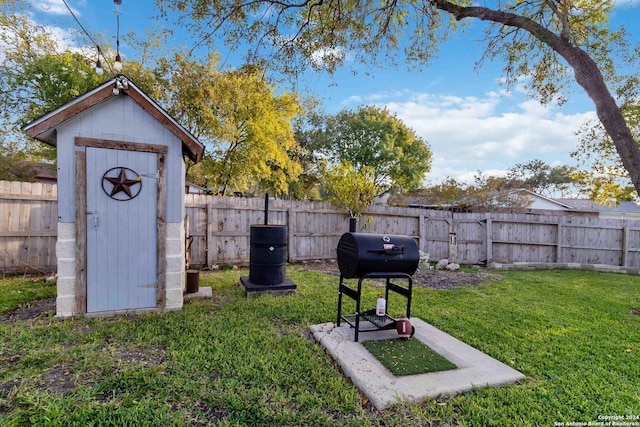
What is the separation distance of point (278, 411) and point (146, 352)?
1680mm

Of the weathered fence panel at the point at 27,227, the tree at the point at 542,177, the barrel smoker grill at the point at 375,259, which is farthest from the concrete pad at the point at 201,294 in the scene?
the tree at the point at 542,177

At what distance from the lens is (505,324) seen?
4051mm

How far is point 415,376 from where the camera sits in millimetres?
2619

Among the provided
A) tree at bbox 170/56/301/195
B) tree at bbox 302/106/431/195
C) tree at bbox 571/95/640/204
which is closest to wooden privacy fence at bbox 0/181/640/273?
tree at bbox 571/95/640/204

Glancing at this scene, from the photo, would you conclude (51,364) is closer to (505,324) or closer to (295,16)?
(505,324)

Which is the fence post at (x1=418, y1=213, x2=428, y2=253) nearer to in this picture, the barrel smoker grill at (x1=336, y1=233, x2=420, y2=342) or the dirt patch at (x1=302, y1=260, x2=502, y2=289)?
the dirt patch at (x1=302, y1=260, x2=502, y2=289)

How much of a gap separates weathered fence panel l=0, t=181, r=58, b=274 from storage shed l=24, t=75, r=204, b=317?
3.01m

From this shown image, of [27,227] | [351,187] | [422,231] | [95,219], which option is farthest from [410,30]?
[27,227]

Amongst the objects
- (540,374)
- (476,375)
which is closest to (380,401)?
(476,375)

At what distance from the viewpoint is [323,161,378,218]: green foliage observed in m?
8.63

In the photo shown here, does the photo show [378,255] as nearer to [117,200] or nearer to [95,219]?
[117,200]

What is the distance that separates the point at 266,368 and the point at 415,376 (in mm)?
1292

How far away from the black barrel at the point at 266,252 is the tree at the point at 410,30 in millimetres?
3227

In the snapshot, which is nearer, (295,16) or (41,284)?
(41,284)
